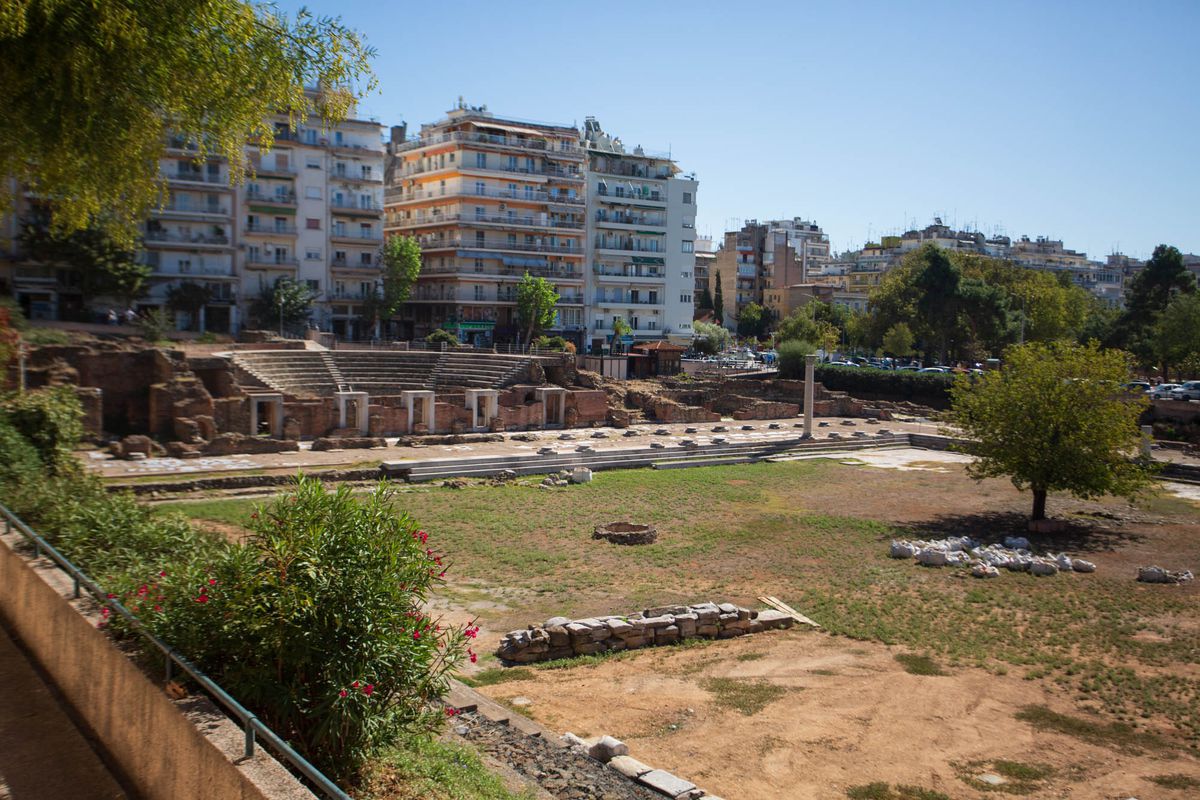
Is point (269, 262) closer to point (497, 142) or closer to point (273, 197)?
point (273, 197)

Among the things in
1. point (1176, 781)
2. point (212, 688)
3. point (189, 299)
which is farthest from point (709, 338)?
point (212, 688)

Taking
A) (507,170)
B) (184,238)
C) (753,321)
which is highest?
(507,170)

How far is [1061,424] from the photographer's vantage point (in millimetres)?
26609

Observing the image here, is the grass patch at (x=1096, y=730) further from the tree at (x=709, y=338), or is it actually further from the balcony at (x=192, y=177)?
the tree at (x=709, y=338)

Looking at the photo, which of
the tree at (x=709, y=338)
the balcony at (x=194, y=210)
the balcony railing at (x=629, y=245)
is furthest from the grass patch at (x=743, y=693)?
the tree at (x=709, y=338)

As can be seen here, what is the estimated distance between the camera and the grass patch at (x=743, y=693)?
543 inches

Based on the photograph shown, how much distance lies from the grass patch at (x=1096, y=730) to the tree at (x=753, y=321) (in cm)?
9393

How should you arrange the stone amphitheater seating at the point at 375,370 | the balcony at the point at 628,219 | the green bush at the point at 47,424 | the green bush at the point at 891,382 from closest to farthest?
the green bush at the point at 47,424 → the stone amphitheater seating at the point at 375,370 → the green bush at the point at 891,382 → the balcony at the point at 628,219

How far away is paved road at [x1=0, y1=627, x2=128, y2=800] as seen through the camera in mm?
7059

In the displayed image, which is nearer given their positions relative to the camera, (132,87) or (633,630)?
(132,87)

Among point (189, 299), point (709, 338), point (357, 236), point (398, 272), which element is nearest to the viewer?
point (189, 299)

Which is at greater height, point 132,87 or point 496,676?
point 132,87

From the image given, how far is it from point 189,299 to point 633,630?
43.8 metres

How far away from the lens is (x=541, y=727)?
12336 millimetres
